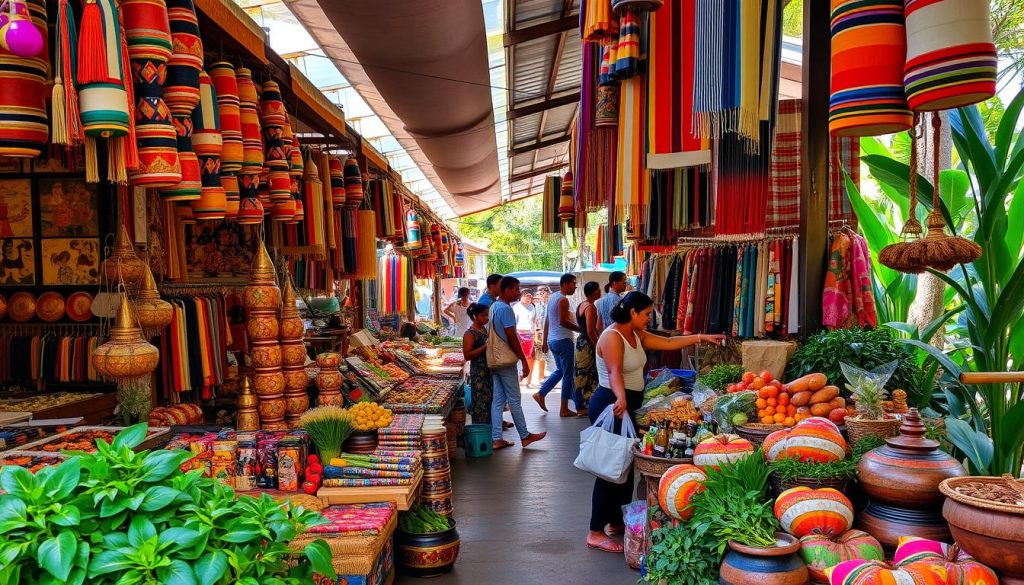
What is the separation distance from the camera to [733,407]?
333cm

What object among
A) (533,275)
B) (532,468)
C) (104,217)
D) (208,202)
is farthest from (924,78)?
(533,275)

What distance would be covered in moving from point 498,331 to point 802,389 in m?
3.93

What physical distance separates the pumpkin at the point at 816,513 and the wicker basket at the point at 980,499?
1.37 ft

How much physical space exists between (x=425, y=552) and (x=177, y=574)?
226cm

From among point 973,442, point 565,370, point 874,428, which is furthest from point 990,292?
point 565,370

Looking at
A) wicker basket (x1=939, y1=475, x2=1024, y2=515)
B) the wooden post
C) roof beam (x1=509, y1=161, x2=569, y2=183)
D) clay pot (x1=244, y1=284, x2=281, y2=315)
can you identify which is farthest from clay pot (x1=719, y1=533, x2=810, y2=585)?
roof beam (x1=509, y1=161, x2=569, y2=183)

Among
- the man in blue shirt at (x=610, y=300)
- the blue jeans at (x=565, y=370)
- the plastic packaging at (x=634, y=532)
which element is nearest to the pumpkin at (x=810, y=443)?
the plastic packaging at (x=634, y=532)

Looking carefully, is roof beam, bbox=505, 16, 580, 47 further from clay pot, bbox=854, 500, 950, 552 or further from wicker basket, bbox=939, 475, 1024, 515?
wicker basket, bbox=939, 475, 1024, 515

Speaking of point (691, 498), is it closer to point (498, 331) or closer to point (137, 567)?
point (137, 567)

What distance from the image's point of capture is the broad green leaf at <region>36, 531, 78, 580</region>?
1649 mm

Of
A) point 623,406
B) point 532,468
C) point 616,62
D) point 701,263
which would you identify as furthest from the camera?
point 532,468

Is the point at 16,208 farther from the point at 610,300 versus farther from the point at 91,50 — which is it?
the point at 610,300

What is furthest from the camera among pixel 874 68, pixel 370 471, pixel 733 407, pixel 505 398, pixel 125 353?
pixel 505 398

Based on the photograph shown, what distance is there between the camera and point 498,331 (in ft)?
22.6
